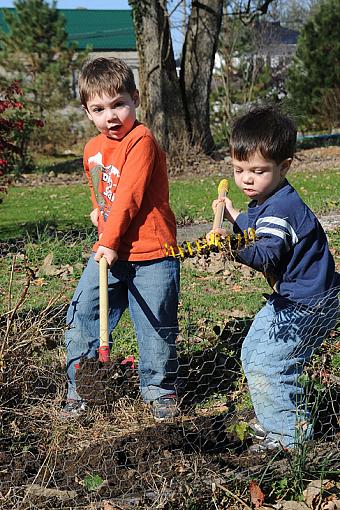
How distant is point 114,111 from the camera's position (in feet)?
11.0

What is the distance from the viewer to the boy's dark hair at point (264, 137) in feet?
9.82

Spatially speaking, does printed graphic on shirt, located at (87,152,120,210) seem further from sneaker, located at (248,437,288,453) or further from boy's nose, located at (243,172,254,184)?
sneaker, located at (248,437,288,453)

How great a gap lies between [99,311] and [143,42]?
1130 centimetres

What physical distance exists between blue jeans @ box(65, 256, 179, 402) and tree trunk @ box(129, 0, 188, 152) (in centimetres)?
1094

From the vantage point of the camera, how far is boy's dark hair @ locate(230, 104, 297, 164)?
118 inches

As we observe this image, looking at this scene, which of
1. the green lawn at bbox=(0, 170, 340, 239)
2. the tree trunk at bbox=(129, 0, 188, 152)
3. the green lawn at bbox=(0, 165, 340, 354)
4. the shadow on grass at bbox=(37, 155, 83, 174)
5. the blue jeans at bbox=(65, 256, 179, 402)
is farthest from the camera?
the shadow on grass at bbox=(37, 155, 83, 174)

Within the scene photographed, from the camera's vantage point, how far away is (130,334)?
4.52m

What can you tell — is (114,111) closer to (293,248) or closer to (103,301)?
(103,301)

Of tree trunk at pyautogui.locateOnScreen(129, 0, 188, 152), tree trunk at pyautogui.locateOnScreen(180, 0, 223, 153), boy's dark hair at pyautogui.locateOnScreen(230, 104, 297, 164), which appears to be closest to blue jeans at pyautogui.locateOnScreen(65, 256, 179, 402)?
boy's dark hair at pyautogui.locateOnScreen(230, 104, 297, 164)

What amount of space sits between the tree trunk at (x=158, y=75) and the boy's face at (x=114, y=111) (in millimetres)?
10849

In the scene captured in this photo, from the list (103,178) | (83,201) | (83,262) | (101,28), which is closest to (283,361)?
(103,178)

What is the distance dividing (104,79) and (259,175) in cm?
87

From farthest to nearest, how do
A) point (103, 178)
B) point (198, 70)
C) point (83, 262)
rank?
point (198, 70) → point (83, 262) → point (103, 178)

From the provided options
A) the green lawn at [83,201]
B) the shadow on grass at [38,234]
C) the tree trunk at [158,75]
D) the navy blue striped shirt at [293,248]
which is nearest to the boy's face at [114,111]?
the navy blue striped shirt at [293,248]
